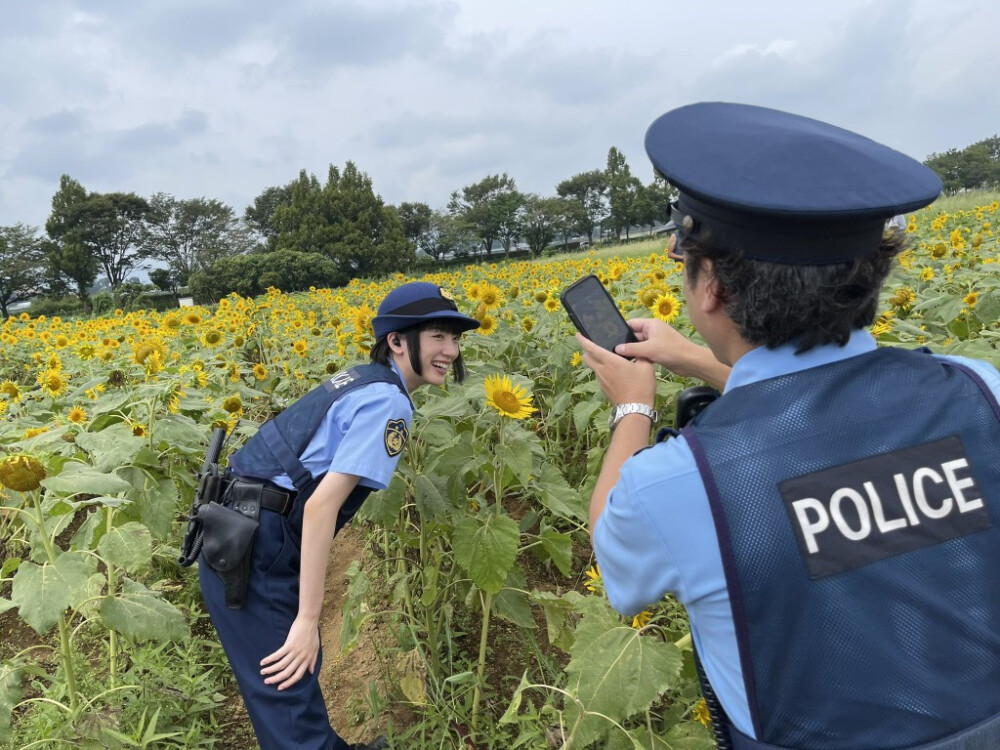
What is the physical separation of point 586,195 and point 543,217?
8.05 m

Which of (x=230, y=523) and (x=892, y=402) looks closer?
(x=892, y=402)

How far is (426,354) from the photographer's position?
6.36 ft

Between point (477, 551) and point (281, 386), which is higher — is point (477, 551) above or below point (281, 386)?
below

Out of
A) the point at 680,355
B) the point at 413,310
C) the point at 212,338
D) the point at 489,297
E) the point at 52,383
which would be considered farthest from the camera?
the point at 212,338

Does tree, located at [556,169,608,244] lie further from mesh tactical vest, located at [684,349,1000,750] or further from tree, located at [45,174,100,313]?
mesh tactical vest, located at [684,349,1000,750]

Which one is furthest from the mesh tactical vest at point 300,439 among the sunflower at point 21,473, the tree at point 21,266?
the tree at point 21,266

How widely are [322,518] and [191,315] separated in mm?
4979

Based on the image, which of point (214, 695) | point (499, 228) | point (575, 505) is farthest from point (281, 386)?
point (499, 228)

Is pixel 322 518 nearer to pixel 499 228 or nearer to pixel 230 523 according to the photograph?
pixel 230 523

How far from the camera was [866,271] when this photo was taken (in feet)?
2.63

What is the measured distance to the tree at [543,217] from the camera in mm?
56847

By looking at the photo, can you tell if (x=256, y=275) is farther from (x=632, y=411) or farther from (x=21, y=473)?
(x=632, y=411)

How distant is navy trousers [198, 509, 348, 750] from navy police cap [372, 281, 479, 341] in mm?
625

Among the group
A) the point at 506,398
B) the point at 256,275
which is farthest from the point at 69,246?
the point at 506,398
